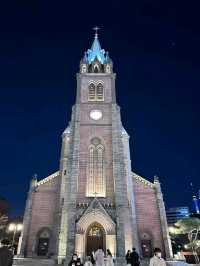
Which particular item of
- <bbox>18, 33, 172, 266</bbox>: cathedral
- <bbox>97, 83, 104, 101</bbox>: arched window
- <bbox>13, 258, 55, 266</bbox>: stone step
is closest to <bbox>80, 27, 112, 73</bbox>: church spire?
<bbox>18, 33, 172, 266</bbox>: cathedral

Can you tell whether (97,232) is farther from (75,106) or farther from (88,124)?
(75,106)

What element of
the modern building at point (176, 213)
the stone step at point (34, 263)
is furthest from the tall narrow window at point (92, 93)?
the modern building at point (176, 213)

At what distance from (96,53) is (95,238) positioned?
3276 cm

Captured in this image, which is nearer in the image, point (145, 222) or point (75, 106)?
point (145, 222)

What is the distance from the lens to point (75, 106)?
38.7m

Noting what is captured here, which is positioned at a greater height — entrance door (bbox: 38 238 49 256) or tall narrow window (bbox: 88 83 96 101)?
tall narrow window (bbox: 88 83 96 101)

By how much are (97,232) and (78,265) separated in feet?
58.1

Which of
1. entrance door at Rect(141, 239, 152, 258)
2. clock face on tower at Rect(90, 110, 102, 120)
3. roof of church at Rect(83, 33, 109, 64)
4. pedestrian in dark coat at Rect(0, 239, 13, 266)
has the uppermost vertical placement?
→ roof of church at Rect(83, 33, 109, 64)

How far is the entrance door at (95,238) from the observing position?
29516mm

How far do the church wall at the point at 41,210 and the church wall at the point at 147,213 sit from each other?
1163cm

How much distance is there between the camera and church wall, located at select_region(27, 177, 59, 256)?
3397cm

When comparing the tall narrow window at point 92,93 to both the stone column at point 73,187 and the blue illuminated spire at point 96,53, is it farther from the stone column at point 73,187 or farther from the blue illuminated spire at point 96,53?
the blue illuminated spire at point 96,53

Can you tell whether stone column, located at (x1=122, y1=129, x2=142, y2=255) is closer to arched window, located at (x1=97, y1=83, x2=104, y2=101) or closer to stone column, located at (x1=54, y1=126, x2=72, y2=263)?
arched window, located at (x1=97, y1=83, x2=104, y2=101)

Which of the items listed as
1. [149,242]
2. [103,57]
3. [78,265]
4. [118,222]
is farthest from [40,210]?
[103,57]
